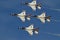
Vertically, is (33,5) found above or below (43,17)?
above

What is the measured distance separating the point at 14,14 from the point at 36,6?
873cm

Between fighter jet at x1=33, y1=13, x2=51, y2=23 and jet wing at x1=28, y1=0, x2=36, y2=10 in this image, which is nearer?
jet wing at x1=28, y1=0, x2=36, y2=10

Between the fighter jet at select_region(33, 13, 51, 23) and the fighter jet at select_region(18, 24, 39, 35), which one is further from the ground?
the fighter jet at select_region(33, 13, 51, 23)

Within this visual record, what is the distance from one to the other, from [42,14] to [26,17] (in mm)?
6627

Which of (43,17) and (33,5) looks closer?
(33,5)

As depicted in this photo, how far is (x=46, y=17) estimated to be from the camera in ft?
525

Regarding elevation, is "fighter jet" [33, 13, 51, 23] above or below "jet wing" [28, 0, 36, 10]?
below

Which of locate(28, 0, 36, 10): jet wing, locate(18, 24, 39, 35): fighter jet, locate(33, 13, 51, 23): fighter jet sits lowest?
locate(18, 24, 39, 35): fighter jet

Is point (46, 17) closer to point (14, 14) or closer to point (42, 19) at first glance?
point (42, 19)

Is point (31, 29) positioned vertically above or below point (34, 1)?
below

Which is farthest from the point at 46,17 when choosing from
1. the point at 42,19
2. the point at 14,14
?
the point at 14,14

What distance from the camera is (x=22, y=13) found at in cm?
16012

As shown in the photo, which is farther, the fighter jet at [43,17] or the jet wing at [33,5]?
the fighter jet at [43,17]

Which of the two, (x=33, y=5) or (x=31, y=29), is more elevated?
(x=33, y=5)
